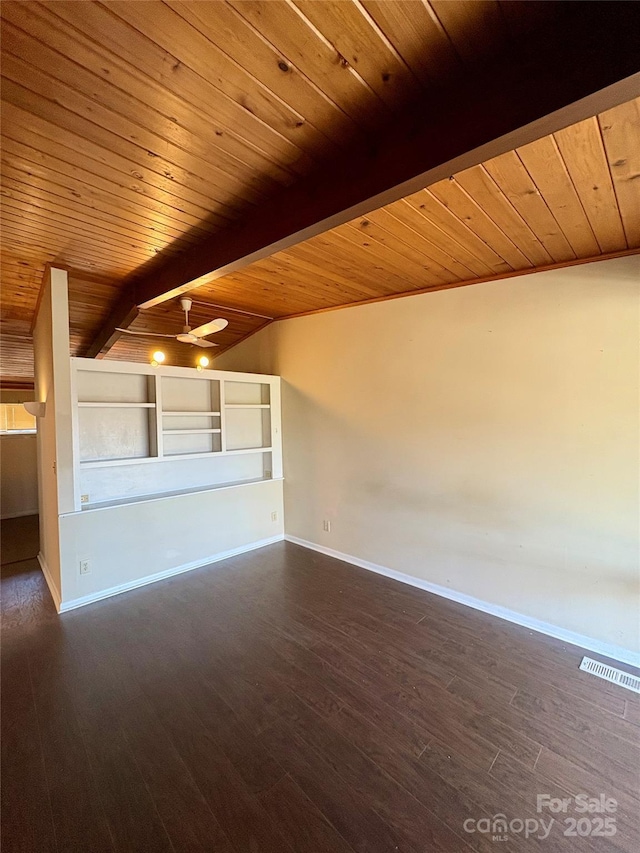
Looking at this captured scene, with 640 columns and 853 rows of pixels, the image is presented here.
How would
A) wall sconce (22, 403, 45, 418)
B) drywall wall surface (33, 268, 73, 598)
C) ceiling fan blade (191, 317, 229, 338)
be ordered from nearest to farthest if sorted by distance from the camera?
1. drywall wall surface (33, 268, 73, 598)
2. ceiling fan blade (191, 317, 229, 338)
3. wall sconce (22, 403, 45, 418)

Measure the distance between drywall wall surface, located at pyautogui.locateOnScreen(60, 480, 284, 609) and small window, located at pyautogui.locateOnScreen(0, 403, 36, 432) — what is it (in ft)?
16.1

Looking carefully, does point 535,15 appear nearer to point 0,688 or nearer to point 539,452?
point 539,452

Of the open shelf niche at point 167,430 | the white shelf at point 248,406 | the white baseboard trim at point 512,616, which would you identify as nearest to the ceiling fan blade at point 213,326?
the open shelf niche at point 167,430

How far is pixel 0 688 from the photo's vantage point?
2.18 meters

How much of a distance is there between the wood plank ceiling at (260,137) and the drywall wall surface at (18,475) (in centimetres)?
474

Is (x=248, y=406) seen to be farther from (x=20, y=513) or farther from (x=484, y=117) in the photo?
(x=20, y=513)

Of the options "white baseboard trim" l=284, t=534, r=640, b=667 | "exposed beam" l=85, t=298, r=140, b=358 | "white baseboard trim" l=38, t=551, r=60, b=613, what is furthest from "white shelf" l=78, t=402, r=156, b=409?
"white baseboard trim" l=284, t=534, r=640, b=667

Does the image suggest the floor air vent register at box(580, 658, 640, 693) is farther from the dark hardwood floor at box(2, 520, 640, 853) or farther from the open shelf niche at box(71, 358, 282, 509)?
the open shelf niche at box(71, 358, 282, 509)

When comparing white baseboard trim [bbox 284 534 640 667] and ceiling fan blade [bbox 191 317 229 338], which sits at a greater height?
ceiling fan blade [bbox 191 317 229 338]

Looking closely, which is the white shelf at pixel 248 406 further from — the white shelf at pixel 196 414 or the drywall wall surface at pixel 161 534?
the drywall wall surface at pixel 161 534

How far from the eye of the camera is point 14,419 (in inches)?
269

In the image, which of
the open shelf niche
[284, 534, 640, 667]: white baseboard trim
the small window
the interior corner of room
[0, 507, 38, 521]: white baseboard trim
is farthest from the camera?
the small window

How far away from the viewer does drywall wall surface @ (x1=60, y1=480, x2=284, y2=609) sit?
3.11 m

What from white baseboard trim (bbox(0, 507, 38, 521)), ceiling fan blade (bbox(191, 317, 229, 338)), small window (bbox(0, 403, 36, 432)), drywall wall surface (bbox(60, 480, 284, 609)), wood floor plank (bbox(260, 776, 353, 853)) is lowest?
white baseboard trim (bbox(0, 507, 38, 521))
